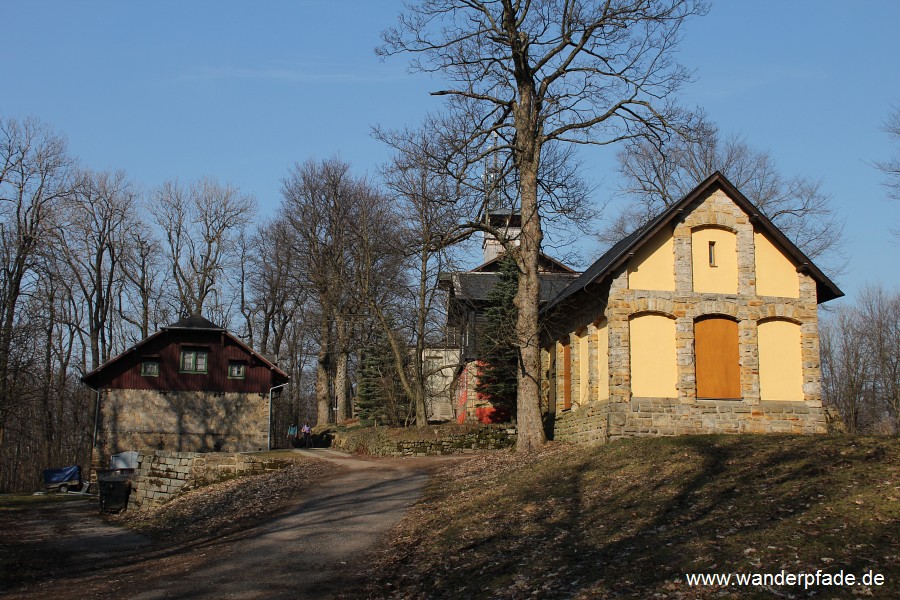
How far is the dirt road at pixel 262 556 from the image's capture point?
1244cm

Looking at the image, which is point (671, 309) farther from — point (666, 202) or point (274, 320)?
point (274, 320)

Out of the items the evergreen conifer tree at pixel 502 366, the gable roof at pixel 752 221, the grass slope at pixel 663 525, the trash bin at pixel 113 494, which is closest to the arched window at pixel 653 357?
the gable roof at pixel 752 221

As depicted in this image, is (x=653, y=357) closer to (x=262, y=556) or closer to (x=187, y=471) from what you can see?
(x=262, y=556)

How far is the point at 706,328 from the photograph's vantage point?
863 inches

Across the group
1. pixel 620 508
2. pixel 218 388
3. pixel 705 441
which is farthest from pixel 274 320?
pixel 620 508

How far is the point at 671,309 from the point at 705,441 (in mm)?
4502

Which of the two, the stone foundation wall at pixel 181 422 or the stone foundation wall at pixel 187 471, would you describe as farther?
the stone foundation wall at pixel 181 422

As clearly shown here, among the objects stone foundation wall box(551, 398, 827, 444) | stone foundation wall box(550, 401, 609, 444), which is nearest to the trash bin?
stone foundation wall box(550, 401, 609, 444)

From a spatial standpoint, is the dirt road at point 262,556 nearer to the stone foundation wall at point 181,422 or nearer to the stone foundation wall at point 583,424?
the stone foundation wall at point 583,424

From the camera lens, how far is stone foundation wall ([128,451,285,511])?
2597cm

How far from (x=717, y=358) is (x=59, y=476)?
31318 mm

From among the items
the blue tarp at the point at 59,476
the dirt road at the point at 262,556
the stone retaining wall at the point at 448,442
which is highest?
the stone retaining wall at the point at 448,442

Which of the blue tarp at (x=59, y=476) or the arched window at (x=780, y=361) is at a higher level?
the arched window at (x=780, y=361)

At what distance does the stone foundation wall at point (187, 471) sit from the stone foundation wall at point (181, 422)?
1035 centimetres
